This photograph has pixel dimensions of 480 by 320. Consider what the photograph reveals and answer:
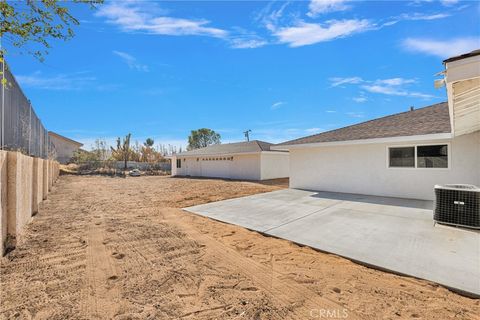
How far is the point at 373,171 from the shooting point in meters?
9.41

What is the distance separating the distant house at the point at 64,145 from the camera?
114 feet

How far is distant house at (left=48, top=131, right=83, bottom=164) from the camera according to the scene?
34.7 metres

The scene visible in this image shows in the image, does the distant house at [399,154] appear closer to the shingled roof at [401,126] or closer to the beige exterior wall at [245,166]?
the shingled roof at [401,126]

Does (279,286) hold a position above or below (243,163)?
below

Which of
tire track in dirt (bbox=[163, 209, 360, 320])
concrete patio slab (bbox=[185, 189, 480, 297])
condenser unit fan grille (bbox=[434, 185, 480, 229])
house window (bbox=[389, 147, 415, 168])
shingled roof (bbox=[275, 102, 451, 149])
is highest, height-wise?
shingled roof (bbox=[275, 102, 451, 149])

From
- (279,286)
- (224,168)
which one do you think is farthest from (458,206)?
(224,168)

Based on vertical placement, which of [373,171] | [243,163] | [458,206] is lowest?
[458,206]

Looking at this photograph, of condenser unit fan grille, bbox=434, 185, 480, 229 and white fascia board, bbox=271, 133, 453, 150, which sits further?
white fascia board, bbox=271, 133, 453, 150

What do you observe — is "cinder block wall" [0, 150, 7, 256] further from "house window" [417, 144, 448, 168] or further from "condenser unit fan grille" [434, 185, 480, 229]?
"house window" [417, 144, 448, 168]

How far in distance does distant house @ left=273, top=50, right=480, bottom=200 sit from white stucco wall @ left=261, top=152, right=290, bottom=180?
23.4 ft

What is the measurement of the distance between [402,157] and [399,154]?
150 mm

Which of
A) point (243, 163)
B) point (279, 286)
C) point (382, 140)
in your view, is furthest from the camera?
point (243, 163)

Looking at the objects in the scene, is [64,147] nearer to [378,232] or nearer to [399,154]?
[399,154]

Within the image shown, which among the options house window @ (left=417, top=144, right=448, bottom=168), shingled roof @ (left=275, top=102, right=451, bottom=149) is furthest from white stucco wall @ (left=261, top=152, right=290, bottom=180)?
house window @ (left=417, top=144, right=448, bottom=168)
